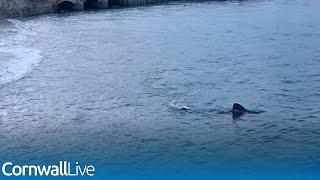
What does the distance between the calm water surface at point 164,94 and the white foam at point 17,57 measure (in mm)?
78

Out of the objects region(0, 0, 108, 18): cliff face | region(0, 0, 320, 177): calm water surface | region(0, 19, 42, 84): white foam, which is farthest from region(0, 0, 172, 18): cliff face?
region(0, 19, 42, 84): white foam

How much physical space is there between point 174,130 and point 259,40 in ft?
79.7

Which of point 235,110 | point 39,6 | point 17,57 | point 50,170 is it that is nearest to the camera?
point 50,170

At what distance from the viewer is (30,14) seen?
227 ft

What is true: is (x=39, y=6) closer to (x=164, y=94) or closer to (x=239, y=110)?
(x=164, y=94)

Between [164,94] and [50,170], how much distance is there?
12.7m

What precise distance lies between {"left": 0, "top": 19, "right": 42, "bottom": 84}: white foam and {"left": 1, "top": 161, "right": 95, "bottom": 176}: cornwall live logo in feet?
47.9

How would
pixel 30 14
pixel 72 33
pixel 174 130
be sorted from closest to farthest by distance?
1. pixel 174 130
2. pixel 72 33
3. pixel 30 14

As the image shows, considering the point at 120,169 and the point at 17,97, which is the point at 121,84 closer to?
the point at 17,97

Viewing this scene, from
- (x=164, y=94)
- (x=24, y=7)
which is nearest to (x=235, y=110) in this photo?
(x=164, y=94)

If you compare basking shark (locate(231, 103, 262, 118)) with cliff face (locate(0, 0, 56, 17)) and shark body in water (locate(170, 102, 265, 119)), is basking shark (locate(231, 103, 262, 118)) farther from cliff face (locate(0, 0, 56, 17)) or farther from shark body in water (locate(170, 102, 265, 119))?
cliff face (locate(0, 0, 56, 17))

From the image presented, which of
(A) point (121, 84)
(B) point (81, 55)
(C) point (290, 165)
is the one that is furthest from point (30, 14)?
(C) point (290, 165)

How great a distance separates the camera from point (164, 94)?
29.1 m

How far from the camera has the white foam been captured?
3425 cm
